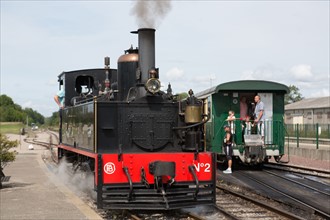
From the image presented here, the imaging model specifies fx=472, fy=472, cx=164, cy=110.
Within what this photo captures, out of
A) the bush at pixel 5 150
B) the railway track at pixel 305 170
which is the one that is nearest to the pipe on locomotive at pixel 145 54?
the bush at pixel 5 150

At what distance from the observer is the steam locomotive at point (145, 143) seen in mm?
7539

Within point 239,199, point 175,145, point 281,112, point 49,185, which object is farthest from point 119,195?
point 281,112

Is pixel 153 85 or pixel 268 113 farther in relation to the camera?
pixel 268 113

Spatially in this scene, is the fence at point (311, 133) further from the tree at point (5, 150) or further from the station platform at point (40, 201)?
the tree at point (5, 150)

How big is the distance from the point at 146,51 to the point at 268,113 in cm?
817

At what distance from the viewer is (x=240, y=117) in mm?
15547

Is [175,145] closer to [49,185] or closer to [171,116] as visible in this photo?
[171,116]

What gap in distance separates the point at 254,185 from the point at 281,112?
14.4 feet

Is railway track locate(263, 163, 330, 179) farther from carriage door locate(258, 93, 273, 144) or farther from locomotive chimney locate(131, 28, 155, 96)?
locomotive chimney locate(131, 28, 155, 96)

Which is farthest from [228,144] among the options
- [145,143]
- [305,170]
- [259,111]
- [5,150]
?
[5,150]

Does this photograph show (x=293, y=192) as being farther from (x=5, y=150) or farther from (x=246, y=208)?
(x=5, y=150)

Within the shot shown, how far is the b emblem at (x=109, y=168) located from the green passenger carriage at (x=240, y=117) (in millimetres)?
7402

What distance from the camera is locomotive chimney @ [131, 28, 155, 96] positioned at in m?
8.24

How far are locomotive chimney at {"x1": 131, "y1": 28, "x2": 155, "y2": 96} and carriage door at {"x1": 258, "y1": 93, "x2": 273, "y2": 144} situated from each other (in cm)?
777
